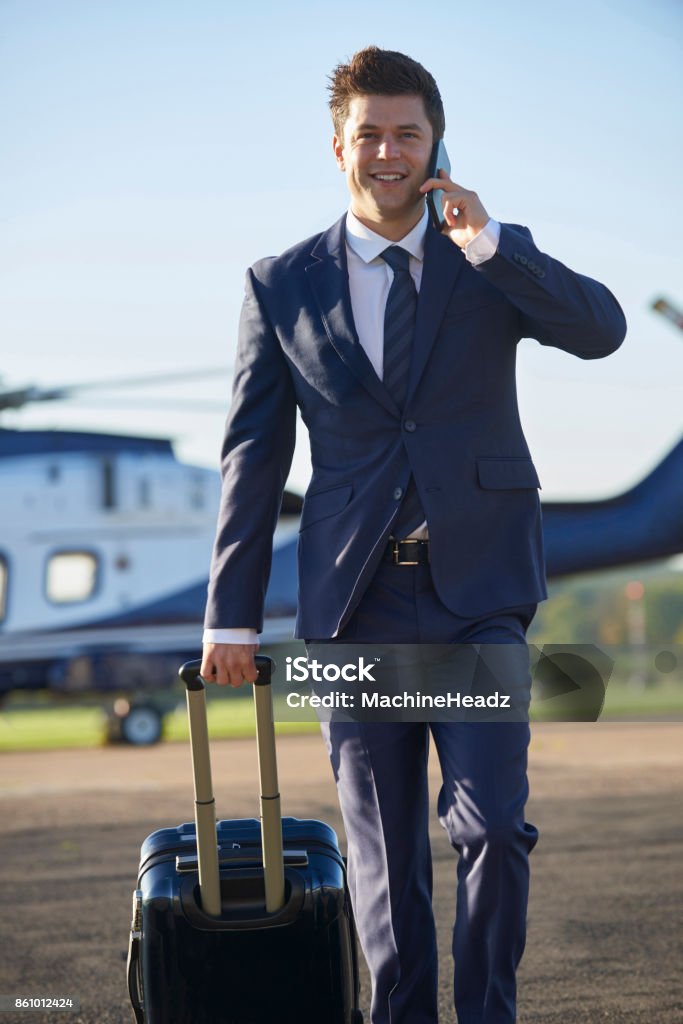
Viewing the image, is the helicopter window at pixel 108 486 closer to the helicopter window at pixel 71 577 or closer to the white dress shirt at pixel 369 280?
the helicopter window at pixel 71 577

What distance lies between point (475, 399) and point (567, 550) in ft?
47.4

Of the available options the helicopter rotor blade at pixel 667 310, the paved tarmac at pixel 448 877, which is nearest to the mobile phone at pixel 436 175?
the paved tarmac at pixel 448 877

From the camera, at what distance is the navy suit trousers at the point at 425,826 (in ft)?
7.13

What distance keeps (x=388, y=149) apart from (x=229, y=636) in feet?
3.12

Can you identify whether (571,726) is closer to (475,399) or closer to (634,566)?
(634,566)

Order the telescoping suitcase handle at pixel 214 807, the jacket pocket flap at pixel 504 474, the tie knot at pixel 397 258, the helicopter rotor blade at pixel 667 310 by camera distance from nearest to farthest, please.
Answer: the telescoping suitcase handle at pixel 214 807
the jacket pocket flap at pixel 504 474
the tie knot at pixel 397 258
the helicopter rotor blade at pixel 667 310

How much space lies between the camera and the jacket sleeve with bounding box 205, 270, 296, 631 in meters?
2.41

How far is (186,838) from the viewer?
2.34 metres

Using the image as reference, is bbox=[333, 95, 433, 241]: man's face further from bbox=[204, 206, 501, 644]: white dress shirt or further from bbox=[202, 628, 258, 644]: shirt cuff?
bbox=[202, 628, 258, 644]: shirt cuff

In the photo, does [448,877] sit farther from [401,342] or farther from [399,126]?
[399,126]

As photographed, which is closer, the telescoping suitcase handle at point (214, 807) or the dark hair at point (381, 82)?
the telescoping suitcase handle at point (214, 807)

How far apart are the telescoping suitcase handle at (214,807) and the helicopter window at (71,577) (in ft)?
47.3

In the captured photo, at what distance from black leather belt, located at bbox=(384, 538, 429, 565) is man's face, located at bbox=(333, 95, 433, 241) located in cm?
63
